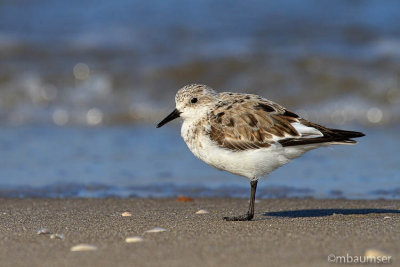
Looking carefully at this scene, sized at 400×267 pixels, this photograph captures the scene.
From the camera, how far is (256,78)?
12469 millimetres

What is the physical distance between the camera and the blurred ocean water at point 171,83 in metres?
7.97

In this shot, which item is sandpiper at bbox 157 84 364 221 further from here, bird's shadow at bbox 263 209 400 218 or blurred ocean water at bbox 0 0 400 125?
blurred ocean water at bbox 0 0 400 125

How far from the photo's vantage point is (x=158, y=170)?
830 cm

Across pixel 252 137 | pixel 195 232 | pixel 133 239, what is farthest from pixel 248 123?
pixel 133 239

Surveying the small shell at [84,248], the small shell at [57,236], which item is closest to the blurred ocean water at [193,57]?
the small shell at [57,236]

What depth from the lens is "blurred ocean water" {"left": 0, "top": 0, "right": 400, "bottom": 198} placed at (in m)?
7.97

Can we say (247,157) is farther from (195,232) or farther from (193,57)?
(193,57)

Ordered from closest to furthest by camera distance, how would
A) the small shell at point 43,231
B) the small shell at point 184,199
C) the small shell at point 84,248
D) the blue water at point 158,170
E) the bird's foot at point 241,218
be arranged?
the small shell at point 84,248 → the small shell at point 43,231 → the bird's foot at point 241,218 → the small shell at point 184,199 → the blue water at point 158,170

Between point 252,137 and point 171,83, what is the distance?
23.5 feet

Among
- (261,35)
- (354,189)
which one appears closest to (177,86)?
(261,35)

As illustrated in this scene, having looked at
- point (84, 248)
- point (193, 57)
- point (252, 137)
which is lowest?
point (84, 248)

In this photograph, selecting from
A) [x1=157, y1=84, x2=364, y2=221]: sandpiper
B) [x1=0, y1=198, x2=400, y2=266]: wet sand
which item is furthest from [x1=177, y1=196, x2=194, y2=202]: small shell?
[x1=157, y1=84, x2=364, y2=221]: sandpiper

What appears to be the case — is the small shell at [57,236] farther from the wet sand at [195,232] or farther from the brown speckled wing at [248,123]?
the brown speckled wing at [248,123]

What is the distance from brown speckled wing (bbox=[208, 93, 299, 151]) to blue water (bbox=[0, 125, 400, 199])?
176 centimetres
